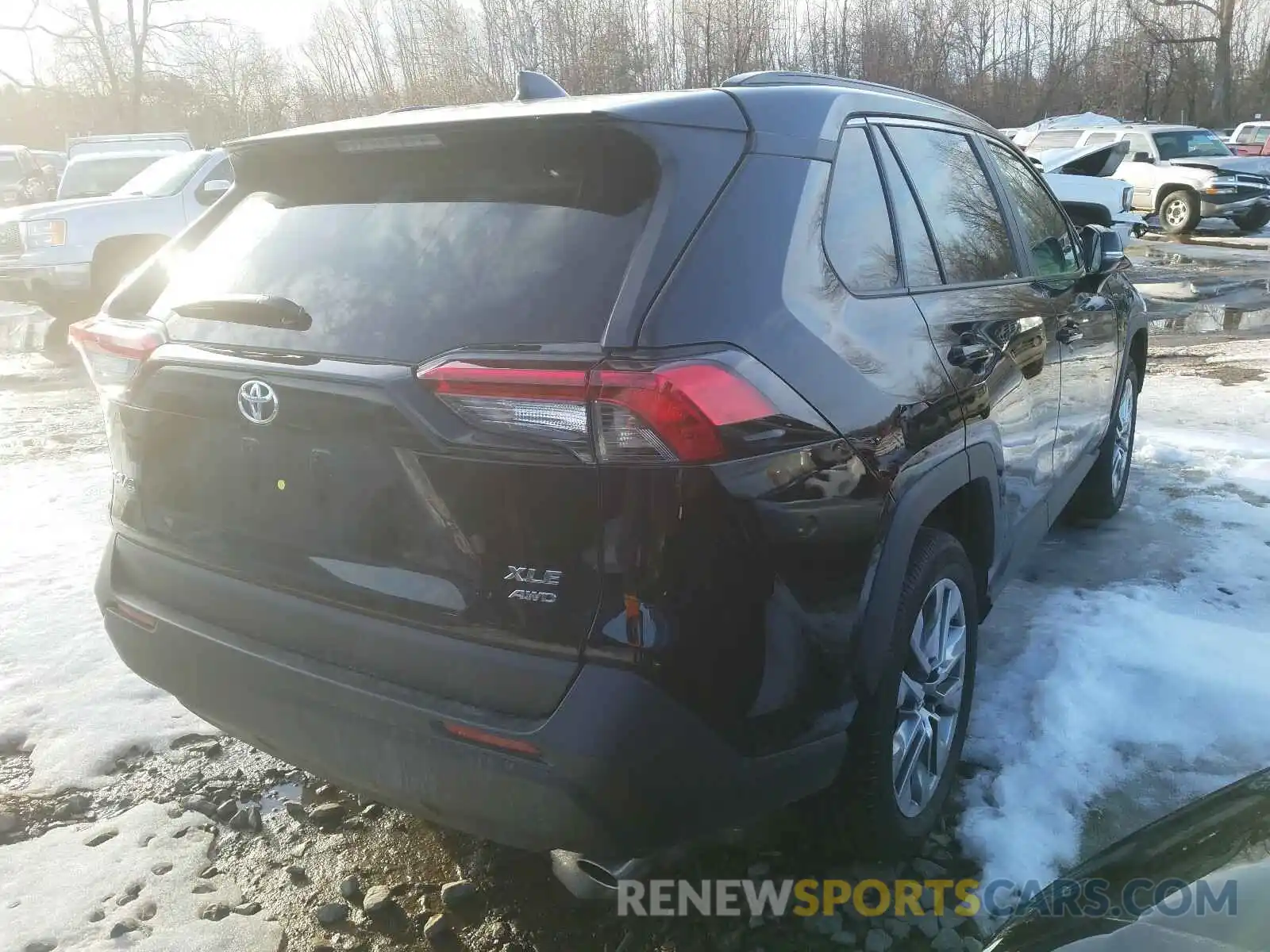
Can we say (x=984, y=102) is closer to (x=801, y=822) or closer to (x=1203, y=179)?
(x=1203, y=179)

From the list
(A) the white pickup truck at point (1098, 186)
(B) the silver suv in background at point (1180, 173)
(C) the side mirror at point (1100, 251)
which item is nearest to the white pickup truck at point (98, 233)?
(C) the side mirror at point (1100, 251)

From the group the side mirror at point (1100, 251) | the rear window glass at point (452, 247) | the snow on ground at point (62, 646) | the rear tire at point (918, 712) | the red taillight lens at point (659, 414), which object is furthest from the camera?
the side mirror at point (1100, 251)

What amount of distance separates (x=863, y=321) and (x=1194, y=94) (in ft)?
164

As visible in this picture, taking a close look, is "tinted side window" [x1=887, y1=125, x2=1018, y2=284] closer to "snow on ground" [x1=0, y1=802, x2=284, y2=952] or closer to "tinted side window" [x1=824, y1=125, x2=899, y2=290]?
"tinted side window" [x1=824, y1=125, x2=899, y2=290]

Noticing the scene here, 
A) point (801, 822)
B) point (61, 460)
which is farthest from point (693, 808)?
point (61, 460)

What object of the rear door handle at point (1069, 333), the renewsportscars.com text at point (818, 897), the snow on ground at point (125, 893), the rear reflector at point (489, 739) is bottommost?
the renewsportscars.com text at point (818, 897)

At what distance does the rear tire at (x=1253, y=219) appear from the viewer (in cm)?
1877

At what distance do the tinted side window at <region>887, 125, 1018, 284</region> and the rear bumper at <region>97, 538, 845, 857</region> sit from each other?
1529mm

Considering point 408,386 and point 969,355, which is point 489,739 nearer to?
point 408,386

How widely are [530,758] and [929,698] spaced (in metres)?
1.17

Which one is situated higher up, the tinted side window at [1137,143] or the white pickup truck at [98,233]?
the tinted side window at [1137,143]

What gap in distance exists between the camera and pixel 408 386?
72.6 inches

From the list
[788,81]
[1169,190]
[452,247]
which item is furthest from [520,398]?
[1169,190]

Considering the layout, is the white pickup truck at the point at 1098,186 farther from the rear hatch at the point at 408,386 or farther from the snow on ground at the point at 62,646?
the rear hatch at the point at 408,386
